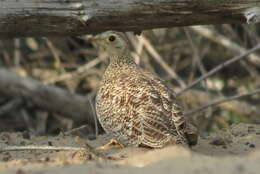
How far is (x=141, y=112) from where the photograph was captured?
5.92 metres

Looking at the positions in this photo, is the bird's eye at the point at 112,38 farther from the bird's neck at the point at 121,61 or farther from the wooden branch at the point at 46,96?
the wooden branch at the point at 46,96

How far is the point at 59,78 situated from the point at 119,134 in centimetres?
536

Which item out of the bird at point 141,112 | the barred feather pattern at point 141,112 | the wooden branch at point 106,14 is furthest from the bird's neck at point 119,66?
the wooden branch at point 106,14

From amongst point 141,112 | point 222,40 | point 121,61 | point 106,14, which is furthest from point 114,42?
point 222,40

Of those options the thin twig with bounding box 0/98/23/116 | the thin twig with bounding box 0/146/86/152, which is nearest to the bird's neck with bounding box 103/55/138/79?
the thin twig with bounding box 0/146/86/152

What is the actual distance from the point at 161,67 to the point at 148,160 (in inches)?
273

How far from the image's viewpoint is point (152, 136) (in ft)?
19.1

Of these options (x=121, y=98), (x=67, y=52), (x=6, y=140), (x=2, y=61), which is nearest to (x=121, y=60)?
(x=121, y=98)

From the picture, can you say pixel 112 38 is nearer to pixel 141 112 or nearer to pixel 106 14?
pixel 106 14

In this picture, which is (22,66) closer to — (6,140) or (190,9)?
(6,140)

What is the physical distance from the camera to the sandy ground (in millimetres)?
4590

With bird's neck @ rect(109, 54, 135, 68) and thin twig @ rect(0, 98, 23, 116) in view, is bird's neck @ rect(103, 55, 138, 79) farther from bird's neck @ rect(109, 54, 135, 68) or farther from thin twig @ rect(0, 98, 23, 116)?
thin twig @ rect(0, 98, 23, 116)

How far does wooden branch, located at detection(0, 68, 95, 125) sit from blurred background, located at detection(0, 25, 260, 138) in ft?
0.94

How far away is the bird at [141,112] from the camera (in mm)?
5832
